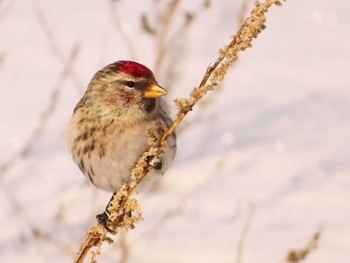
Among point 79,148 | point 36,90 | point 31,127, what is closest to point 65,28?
point 36,90

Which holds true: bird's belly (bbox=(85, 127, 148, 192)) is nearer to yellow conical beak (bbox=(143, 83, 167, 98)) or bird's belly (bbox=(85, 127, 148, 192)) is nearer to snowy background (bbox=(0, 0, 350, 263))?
yellow conical beak (bbox=(143, 83, 167, 98))

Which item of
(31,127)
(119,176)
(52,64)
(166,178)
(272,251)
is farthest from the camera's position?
(52,64)

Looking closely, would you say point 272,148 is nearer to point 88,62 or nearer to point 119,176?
point 88,62

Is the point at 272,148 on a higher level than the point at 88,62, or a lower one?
lower

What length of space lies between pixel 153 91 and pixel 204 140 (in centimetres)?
300

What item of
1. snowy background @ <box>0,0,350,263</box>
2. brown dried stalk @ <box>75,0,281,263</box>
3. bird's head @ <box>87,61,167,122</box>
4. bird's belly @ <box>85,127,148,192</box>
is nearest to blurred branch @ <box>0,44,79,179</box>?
snowy background @ <box>0,0,350,263</box>

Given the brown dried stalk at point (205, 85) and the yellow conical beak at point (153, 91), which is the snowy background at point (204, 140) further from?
the brown dried stalk at point (205, 85)

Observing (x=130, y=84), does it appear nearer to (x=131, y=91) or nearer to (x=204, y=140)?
(x=131, y=91)

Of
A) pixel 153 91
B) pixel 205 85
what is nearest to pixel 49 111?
pixel 153 91

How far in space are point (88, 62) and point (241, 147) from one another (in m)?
1.57

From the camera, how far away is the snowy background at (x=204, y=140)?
Result: 14.8ft

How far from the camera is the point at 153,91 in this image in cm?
265

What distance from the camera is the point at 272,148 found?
5.58 meters

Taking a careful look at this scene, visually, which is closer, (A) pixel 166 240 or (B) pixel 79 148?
(B) pixel 79 148
